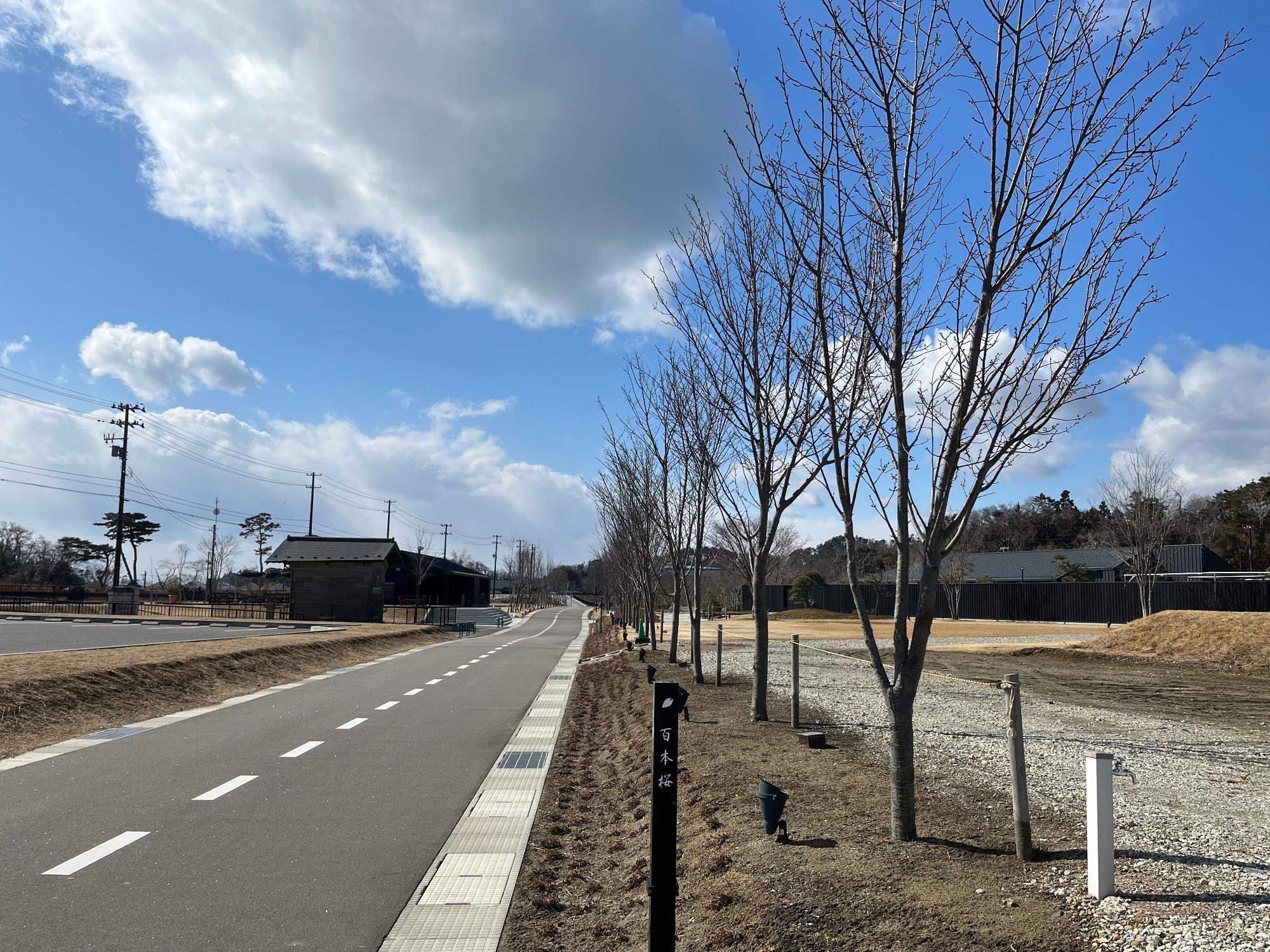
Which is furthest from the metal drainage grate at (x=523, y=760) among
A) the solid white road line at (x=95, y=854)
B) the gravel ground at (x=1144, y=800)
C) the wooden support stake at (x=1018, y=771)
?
the wooden support stake at (x=1018, y=771)

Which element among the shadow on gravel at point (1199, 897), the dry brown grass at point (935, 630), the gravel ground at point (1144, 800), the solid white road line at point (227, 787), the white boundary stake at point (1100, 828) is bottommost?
the dry brown grass at point (935, 630)

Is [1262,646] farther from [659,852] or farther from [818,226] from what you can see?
[659,852]

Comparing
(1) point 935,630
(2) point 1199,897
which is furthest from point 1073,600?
(2) point 1199,897

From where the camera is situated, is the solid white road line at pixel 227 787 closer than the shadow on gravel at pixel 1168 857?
No

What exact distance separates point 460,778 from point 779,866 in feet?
16.5

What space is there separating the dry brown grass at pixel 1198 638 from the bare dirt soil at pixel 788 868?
1996 cm

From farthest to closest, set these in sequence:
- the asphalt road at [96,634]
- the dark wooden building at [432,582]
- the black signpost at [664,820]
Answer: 1. the dark wooden building at [432,582]
2. the asphalt road at [96,634]
3. the black signpost at [664,820]

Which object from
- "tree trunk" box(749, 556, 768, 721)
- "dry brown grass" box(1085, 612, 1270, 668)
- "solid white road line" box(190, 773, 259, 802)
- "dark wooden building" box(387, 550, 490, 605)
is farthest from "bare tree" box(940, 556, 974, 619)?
"solid white road line" box(190, 773, 259, 802)

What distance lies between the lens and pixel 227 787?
8.23 metres

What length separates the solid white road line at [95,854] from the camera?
224 inches

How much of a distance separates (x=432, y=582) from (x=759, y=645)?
218 ft

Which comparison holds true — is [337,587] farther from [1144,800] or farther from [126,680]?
[1144,800]

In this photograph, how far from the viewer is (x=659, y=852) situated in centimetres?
425

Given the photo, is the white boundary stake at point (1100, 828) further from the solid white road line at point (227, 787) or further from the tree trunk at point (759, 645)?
the solid white road line at point (227, 787)
